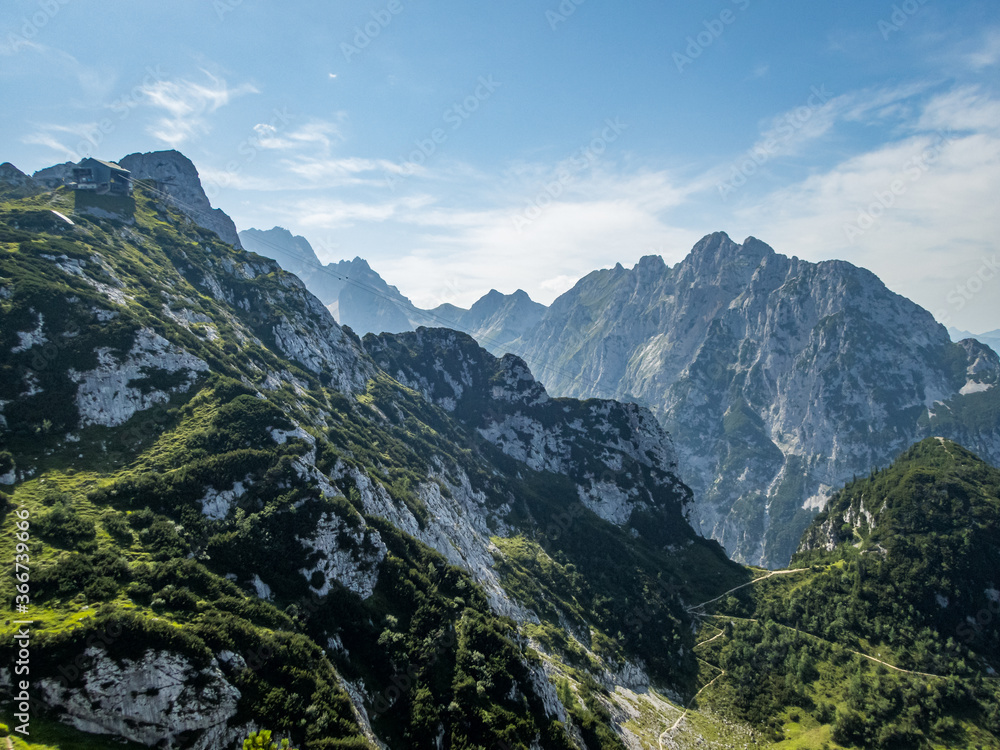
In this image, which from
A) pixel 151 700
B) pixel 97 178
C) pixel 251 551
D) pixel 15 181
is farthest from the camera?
pixel 15 181

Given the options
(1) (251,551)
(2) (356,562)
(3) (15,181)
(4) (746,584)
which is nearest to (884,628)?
(4) (746,584)

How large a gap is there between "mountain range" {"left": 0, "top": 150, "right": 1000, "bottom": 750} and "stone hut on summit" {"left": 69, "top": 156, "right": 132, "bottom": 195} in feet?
26.8

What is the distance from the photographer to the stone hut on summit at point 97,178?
14725cm

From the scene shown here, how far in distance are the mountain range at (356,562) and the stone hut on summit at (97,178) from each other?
8.18m

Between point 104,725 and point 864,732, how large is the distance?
11979 cm

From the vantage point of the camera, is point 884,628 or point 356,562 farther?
point 884,628

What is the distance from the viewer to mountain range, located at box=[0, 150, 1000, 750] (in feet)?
127

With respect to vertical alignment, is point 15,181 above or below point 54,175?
below

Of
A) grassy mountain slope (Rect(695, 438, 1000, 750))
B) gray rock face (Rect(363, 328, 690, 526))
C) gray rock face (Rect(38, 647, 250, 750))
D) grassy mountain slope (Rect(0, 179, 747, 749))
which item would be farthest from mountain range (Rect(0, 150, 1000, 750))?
gray rock face (Rect(363, 328, 690, 526))

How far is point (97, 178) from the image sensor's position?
150 metres

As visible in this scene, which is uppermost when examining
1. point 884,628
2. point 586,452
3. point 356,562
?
point 586,452

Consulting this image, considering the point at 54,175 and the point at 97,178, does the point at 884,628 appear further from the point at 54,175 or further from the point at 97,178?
the point at 54,175

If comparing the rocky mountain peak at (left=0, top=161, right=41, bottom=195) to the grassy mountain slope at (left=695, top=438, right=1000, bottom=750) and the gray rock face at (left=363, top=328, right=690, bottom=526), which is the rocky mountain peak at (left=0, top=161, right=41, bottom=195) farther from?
the grassy mountain slope at (left=695, top=438, right=1000, bottom=750)

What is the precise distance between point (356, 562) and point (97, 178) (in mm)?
174407
